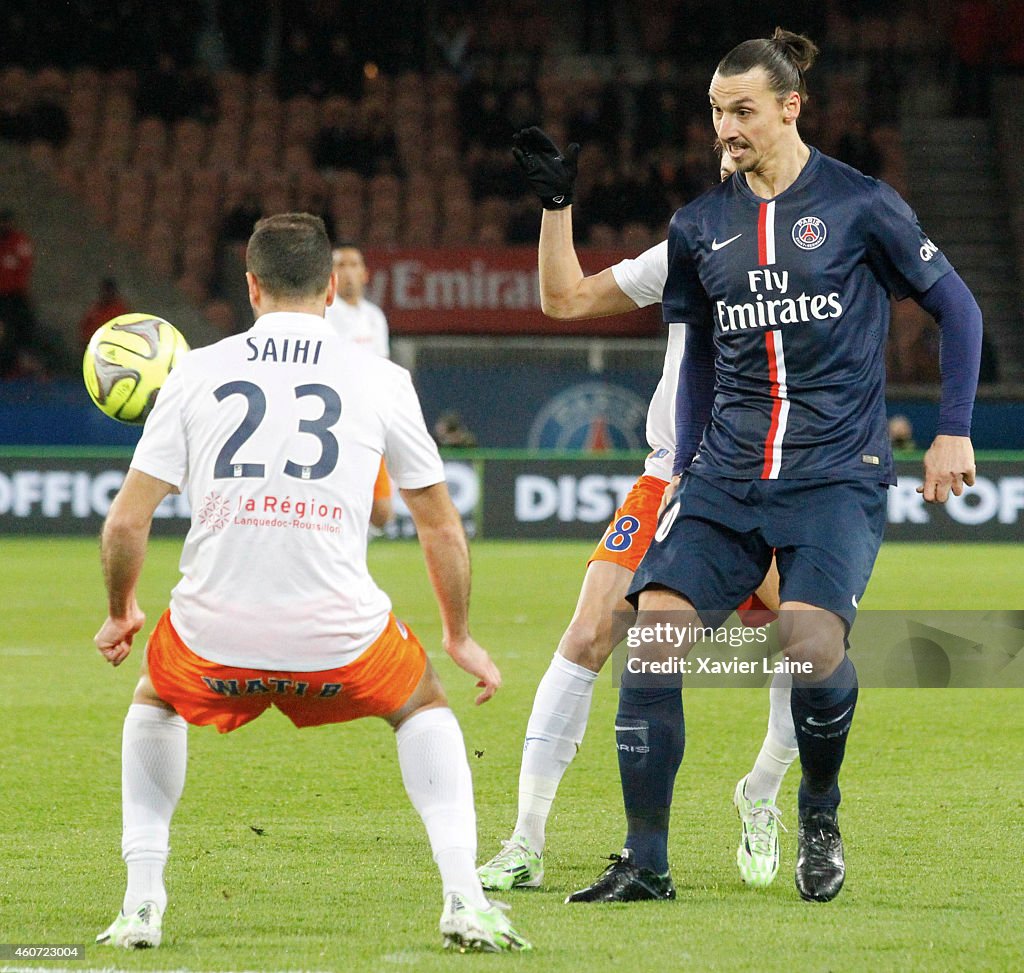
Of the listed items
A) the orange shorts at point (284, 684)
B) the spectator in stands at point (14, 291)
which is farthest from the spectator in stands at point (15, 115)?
the orange shorts at point (284, 684)

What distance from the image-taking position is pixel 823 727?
13.9 feet

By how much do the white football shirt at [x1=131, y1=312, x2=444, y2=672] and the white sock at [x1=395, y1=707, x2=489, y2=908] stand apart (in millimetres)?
236

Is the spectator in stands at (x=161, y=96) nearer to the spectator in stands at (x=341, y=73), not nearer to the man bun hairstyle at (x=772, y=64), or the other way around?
the spectator in stands at (x=341, y=73)

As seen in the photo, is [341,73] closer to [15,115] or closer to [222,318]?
[15,115]

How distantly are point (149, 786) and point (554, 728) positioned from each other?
1.31 metres

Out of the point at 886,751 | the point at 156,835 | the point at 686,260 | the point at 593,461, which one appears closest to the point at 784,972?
the point at 156,835

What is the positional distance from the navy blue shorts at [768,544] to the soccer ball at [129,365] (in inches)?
91.8

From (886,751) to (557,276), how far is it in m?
2.94

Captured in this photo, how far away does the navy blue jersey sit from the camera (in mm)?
4230

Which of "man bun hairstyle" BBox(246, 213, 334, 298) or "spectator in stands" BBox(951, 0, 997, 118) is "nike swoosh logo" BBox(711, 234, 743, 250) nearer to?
"man bun hairstyle" BBox(246, 213, 334, 298)

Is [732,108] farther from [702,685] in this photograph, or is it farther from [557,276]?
[702,685]

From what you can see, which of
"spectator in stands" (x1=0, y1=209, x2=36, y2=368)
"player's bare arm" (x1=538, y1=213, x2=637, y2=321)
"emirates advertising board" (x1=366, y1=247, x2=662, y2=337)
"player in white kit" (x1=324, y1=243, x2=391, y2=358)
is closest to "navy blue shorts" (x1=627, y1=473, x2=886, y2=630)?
"player's bare arm" (x1=538, y1=213, x2=637, y2=321)

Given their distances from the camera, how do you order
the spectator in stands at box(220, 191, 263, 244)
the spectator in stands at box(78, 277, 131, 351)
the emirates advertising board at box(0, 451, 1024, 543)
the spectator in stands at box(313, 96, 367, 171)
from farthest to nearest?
the spectator in stands at box(313, 96, 367, 171)
the spectator in stands at box(220, 191, 263, 244)
the spectator in stands at box(78, 277, 131, 351)
the emirates advertising board at box(0, 451, 1024, 543)

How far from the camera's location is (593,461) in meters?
16.3
